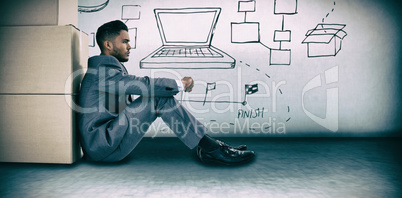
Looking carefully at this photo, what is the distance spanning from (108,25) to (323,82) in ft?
7.22

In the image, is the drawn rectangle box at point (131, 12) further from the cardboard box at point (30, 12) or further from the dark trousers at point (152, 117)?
the dark trousers at point (152, 117)

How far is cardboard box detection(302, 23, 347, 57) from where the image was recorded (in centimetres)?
275

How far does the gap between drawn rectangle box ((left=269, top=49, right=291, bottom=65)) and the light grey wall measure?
0.13ft

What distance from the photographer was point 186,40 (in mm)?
2775

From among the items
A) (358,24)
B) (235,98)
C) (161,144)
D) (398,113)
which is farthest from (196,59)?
(398,113)

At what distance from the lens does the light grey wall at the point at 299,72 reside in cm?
275

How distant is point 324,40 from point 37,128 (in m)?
2.73

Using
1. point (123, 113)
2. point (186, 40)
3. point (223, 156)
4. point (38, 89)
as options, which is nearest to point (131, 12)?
point (186, 40)

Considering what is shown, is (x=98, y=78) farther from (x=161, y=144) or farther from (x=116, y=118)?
(x=161, y=144)

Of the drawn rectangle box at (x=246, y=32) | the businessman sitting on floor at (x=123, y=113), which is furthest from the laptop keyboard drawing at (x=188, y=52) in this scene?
the businessman sitting on floor at (x=123, y=113)

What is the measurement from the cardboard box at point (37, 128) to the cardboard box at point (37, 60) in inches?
2.8

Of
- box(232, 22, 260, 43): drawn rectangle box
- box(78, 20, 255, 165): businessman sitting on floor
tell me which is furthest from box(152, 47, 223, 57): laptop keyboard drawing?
box(78, 20, 255, 165): businessman sitting on floor

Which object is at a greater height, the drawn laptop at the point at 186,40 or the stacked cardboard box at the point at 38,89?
the drawn laptop at the point at 186,40

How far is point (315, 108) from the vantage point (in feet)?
9.12
